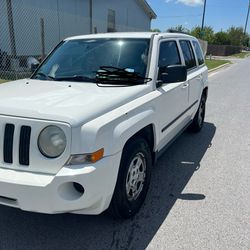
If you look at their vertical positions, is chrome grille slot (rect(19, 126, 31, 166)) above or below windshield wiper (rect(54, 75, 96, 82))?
below

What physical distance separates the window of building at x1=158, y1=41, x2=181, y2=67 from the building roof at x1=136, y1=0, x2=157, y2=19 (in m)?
22.0

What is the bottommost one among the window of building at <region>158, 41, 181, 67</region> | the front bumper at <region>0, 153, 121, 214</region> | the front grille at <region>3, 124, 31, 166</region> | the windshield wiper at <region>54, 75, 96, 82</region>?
the front bumper at <region>0, 153, 121, 214</region>

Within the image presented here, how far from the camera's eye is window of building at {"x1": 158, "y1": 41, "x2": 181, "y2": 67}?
163 inches

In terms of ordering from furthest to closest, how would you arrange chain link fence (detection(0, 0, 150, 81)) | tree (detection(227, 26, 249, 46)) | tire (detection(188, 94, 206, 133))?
tree (detection(227, 26, 249, 46)) < chain link fence (detection(0, 0, 150, 81)) < tire (detection(188, 94, 206, 133))

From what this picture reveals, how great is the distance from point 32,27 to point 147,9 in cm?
1501

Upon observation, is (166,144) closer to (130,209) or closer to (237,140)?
(130,209)

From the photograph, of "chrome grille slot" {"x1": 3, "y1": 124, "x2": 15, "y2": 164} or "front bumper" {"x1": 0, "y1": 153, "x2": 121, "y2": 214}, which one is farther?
"chrome grille slot" {"x1": 3, "y1": 124, "x2": 15, "y2": 164}

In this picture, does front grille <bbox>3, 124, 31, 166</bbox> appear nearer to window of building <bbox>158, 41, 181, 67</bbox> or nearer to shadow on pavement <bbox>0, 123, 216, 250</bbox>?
shadow on pavement <bbox>0, 123, 216, 250</bbox>

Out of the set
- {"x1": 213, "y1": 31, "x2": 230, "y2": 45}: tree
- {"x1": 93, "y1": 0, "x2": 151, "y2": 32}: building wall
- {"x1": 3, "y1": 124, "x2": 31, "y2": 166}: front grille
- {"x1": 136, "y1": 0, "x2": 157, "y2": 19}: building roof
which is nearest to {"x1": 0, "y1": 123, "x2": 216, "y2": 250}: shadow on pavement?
{"x1": 3, "y1": 124, "x2": 31, "y2": 166}: front grille

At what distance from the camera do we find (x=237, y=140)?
6.19 metres

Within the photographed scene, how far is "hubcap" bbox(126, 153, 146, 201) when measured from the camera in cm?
324

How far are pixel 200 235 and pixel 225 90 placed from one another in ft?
34.4

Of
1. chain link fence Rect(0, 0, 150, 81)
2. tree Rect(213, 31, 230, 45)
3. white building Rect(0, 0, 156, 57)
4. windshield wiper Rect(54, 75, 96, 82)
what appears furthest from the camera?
tree Rect(213, 31, 230, 45)

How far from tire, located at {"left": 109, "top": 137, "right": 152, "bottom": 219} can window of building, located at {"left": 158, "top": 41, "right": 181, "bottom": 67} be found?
1.26 meters
